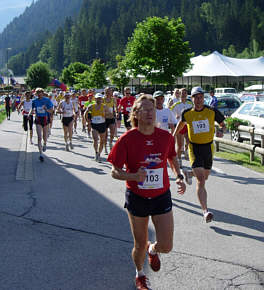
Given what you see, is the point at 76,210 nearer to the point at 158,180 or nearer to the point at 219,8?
the point at 158,180

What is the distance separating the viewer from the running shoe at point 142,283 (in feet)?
12.1

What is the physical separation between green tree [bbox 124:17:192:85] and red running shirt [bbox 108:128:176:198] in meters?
25.5

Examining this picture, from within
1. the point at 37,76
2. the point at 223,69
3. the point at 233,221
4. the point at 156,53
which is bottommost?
the point at 233,221

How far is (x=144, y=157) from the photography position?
3.61 meters

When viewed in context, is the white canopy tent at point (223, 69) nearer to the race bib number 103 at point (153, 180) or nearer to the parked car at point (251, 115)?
the parked car at point (251, 115)

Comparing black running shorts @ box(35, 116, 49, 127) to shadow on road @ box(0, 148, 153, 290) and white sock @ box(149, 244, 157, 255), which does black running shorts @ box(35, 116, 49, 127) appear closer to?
shadow on road @ box(0, 148, 153, 290)

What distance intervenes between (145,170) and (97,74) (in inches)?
2710

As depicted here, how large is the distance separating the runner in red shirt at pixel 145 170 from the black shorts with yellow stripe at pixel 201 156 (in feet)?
8.21

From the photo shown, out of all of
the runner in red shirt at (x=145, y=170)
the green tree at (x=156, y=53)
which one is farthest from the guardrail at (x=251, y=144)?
the green tree at (x=156, y=53)

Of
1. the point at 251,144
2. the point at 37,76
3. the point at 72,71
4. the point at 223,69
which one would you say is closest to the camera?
the point at 251,144

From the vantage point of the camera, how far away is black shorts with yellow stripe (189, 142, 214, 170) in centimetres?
616

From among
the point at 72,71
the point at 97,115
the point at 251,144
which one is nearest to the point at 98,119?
the point at 97,115

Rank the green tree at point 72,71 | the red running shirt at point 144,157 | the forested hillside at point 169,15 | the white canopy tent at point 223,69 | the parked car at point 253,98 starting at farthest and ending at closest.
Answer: the forested hillside at point 169,15 → the green tree at point 72,71 → the white canopy tent at point 223,69 → the parked car at point 253,98 → the red running shirt at point 144,157

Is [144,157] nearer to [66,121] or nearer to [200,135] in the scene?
[200,135]
